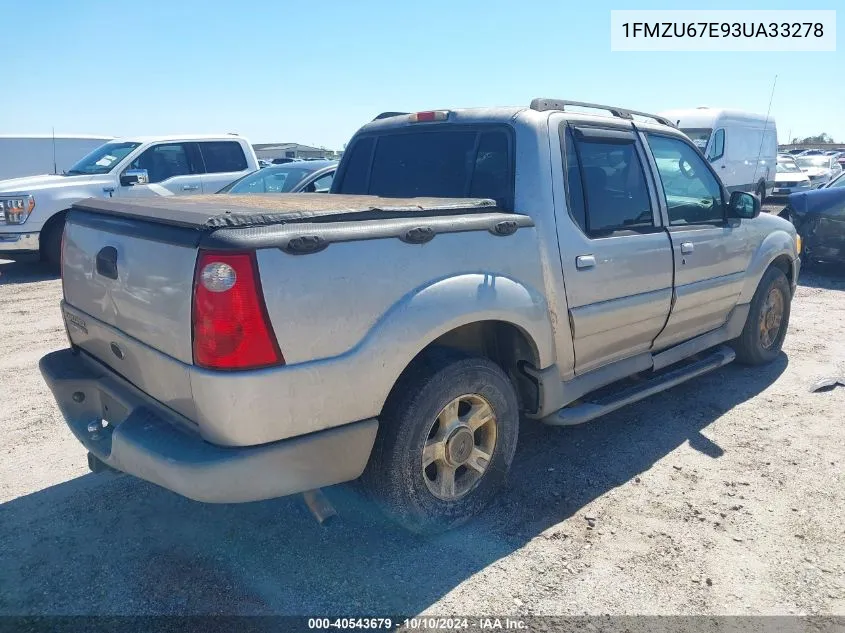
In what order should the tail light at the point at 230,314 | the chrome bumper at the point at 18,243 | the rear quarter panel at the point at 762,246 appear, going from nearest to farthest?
1. the tail light at the point at 230,314
2. the rear quarter panel at the point at 762,246
3. the chrome bumper at the point at 18,243

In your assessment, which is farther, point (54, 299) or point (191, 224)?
point (54, 299)

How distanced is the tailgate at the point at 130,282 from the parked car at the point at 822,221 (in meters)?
9.26

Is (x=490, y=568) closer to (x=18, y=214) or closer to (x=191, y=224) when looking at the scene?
(x=191, y=224)

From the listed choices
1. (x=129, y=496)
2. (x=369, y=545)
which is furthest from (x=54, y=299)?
(x=369, y=545)

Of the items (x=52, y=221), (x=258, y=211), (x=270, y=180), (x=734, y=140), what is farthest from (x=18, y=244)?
(x=734, y=140)

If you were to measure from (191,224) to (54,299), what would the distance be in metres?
6.60

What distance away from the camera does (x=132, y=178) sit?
9.33 meters

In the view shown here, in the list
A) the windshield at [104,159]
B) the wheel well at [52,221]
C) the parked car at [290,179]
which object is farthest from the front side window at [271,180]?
the wheel well at [52,221]

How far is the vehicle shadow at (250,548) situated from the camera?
2570 millimetres

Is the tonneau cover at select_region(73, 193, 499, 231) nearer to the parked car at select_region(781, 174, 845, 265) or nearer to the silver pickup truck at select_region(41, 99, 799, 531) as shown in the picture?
the silver pickup truck at select_region(41, 99, 799, 531)

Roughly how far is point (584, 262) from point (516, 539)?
1.42 meters

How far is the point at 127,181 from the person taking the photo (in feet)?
30.6

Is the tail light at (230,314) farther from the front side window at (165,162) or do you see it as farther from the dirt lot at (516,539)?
the front side window at (165,162)

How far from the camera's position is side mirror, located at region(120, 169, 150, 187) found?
9.30 meters
